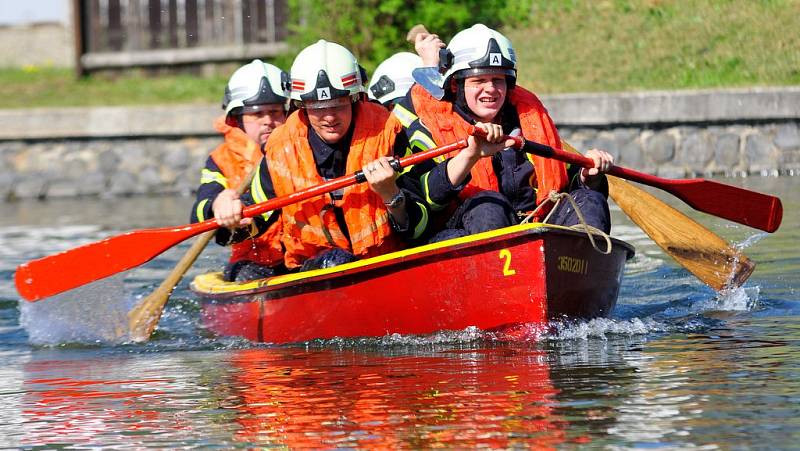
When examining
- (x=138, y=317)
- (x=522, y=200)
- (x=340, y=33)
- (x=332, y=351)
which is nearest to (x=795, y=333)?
(x=522, y=200)

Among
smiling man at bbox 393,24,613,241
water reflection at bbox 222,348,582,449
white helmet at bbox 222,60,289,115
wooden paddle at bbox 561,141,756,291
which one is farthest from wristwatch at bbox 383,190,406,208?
white helmet at bbox 222,60,289,115

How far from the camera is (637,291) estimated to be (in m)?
8.64

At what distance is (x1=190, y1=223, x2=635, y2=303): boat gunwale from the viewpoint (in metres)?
6.27

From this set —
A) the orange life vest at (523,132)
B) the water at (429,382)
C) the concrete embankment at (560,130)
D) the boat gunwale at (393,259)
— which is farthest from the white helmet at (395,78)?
the concrete embankment at (560,130)

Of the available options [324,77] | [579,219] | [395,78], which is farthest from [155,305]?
[579,219]

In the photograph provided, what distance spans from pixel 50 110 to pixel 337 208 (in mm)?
8890

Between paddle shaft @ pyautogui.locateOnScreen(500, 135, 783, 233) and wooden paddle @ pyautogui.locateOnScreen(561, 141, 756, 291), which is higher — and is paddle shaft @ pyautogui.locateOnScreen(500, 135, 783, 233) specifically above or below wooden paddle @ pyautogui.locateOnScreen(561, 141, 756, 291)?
above

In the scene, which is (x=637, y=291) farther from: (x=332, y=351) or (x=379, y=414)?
(x=379, y=414)

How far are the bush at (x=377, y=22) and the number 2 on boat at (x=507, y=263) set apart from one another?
904 centimetres

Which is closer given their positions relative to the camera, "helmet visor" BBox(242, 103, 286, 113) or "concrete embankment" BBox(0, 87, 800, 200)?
"helmet visor" BBox(242, 103, 286, 113)

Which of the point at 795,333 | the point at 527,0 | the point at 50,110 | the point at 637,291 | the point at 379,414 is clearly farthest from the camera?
the point at 527,0

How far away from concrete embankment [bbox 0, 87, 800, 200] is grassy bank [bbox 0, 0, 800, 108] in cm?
61

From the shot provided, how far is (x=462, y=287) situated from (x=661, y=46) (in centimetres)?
926

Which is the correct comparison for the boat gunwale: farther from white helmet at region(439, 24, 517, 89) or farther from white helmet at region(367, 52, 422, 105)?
white helmet at region(367, 52, 422, 105)
